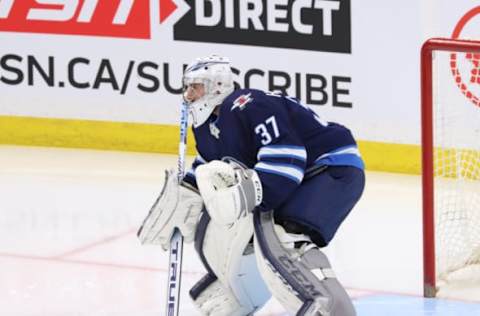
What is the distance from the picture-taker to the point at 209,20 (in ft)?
21.2

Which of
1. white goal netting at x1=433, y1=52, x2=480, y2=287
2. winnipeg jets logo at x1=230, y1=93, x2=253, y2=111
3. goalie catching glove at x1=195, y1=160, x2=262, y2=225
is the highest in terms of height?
winnipeg jets logo at x1=230, y1=93, x2=253, y2=111

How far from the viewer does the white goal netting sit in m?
4.73

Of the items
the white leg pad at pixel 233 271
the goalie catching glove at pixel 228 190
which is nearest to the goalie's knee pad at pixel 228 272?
the white leg pad at pixel 233 271

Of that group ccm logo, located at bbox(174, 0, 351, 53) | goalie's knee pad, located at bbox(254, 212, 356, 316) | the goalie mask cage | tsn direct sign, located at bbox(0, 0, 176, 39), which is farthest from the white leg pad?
tsn direct sign, located at bbox(0, 0, 176, 39)

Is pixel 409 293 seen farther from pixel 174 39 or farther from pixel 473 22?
pixel 174 39

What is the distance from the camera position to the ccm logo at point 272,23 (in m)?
6.28

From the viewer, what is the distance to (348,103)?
632cm

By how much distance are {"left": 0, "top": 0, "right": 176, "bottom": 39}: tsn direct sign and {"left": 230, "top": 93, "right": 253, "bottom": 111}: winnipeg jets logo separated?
2929 mm

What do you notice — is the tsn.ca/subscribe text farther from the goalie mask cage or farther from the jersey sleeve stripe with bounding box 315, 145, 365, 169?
the jersey sleeve stripe with bounding box 315, 145, 365, 169

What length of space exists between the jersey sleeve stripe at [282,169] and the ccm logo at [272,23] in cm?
276

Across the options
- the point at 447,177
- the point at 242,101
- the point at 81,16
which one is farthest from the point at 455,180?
the point at 81,16

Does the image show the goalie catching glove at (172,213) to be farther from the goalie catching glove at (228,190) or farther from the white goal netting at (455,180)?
the white goal netting at (455,180)

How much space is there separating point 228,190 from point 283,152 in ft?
0.56

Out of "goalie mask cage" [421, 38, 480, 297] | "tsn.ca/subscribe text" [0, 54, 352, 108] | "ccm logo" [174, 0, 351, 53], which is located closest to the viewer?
"goalie mask cage" [421, 38, 480, 297]
